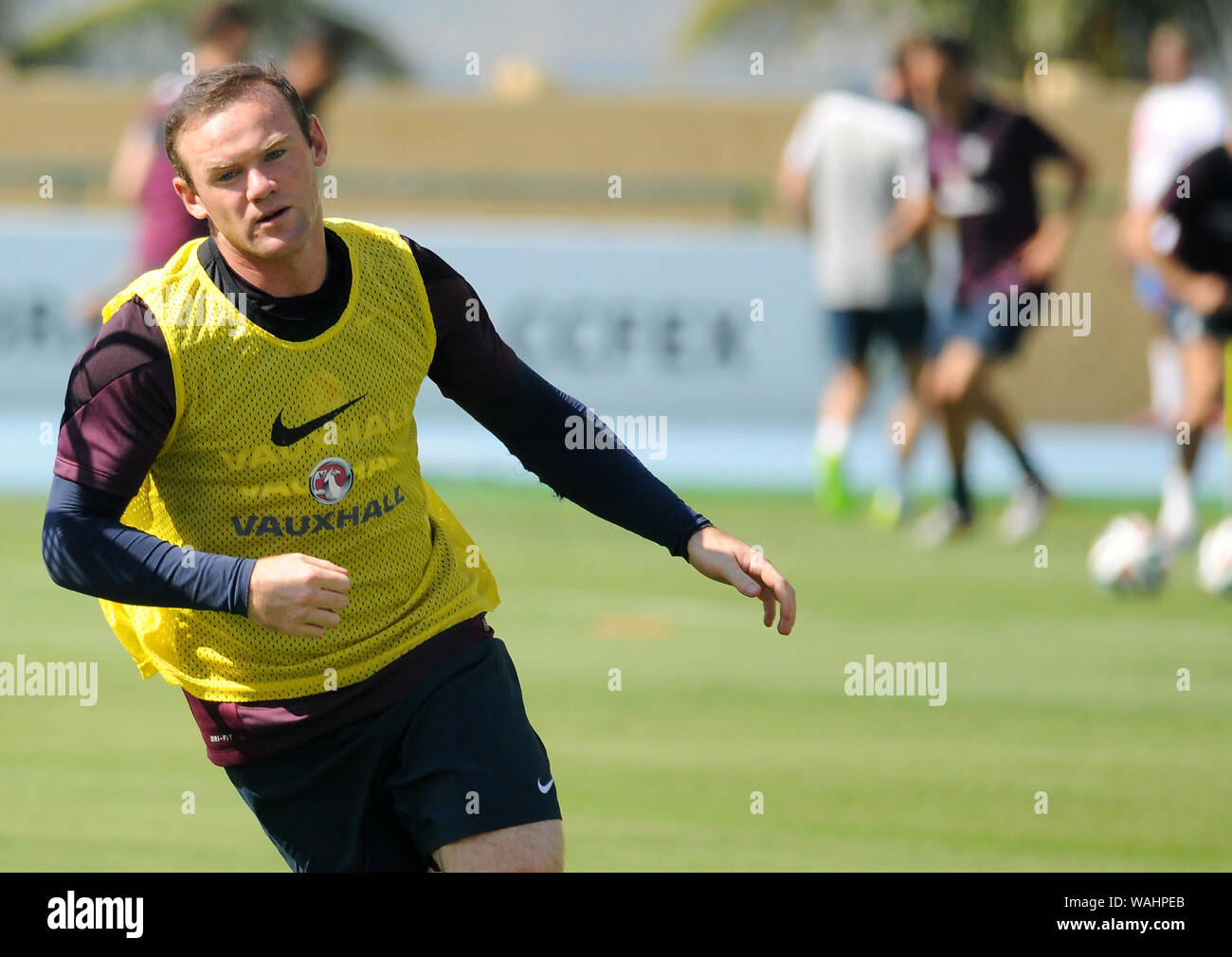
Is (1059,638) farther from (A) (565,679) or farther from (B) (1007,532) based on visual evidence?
(B) (1007,532)

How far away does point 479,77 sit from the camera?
84.5 ft

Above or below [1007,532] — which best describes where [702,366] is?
above

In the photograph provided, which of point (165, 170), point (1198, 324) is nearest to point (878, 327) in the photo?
point (1198, 324)

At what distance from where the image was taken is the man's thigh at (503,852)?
12.2 feet

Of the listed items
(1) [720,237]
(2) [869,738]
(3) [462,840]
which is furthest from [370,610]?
(1) [720,237]

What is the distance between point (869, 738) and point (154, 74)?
24.4m

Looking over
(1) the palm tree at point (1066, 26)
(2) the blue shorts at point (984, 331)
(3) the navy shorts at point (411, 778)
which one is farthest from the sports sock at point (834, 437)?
(1) the palm tree at point (1066, 26)

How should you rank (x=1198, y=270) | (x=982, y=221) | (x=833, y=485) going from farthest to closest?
(x=833, y=485), (x=982, y=221), (x=1198, y=270)

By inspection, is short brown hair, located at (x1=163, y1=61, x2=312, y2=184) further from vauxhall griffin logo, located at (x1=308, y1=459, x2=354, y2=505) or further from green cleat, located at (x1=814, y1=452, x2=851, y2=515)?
green cleat, located at (x1=814, y1=452, x2=851, y2=515)

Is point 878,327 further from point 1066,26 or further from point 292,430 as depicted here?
point 1066,26

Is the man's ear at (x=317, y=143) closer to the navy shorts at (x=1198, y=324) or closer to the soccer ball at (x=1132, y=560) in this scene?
the soccer ball at (x=1132, y=560)

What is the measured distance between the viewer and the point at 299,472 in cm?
376

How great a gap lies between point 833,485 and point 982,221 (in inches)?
71.5

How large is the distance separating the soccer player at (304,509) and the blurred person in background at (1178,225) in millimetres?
7295
